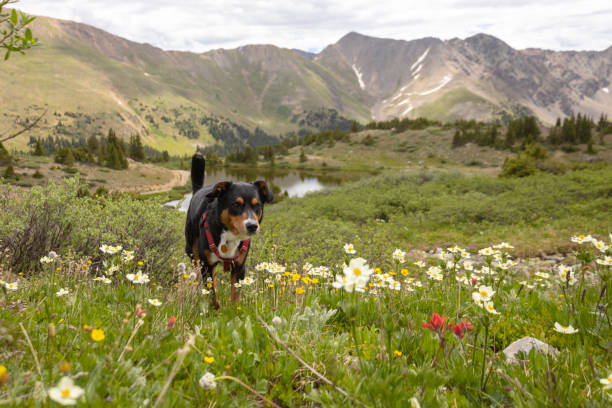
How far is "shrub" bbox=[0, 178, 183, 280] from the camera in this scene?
20.8 feet

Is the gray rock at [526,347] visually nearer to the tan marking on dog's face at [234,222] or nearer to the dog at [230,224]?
the dog at [230,224]

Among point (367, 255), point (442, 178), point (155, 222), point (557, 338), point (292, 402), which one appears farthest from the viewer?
point (442, 178)

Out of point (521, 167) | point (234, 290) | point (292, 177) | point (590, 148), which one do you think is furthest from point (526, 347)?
point (292, 177)

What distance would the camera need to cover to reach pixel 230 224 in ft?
15.8

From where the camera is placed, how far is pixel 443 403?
2.24m

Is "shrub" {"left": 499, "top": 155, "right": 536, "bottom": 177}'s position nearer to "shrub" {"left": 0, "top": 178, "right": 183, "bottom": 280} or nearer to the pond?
"shrub" {"left": 0, "top": 178, "right": 183, "bottom": 280}

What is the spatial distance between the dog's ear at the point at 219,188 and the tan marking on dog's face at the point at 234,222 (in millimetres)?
291

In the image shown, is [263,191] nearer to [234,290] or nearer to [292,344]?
[234,290]

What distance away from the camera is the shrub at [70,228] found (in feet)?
20.8

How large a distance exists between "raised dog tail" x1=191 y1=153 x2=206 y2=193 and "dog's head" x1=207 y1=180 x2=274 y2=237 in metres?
2.29

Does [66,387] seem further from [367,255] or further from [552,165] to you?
[552,165]

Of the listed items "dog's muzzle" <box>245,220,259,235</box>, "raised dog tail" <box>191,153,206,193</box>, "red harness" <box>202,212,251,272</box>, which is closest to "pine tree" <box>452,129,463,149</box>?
"raised dog tail" <box>191,153,206,193</box>

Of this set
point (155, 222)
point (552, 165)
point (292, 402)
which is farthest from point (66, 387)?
point (552, 165)

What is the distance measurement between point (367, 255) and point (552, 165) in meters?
36.4
